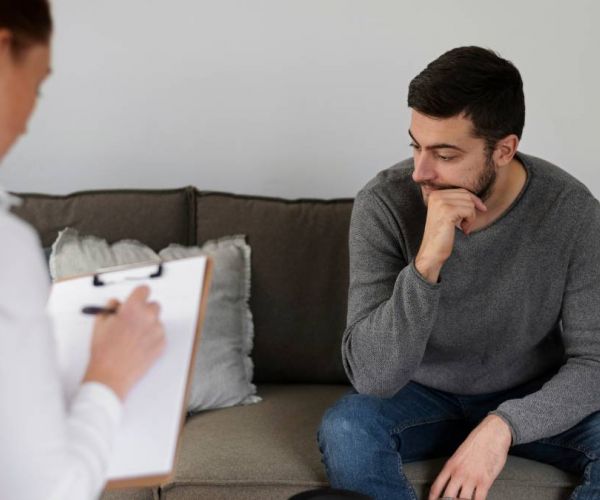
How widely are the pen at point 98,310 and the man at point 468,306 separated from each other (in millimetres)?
858

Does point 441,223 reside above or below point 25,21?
below

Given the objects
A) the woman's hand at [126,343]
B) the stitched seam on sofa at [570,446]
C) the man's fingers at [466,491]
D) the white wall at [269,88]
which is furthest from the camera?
the white wall at [269,88]

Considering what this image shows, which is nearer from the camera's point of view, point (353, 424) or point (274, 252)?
point (353, 424)

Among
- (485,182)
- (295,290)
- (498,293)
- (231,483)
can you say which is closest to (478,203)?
(485,182)

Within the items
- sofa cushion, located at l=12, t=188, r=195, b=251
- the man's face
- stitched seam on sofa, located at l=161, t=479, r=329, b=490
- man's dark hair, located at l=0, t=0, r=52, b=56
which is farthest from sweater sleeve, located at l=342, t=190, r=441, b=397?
man's dark hair, located at l=0, t=0, r=52, b=56

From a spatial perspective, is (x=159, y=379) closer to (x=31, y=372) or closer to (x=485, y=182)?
(x=31, y=372)

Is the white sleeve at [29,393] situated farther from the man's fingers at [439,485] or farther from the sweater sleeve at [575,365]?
the sweater sleeve at [575,365]

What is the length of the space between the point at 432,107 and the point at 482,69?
0.14 meters

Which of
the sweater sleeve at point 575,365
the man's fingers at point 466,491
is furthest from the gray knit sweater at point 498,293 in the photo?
the man's fingers at point 466,491

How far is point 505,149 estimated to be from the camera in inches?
77.4

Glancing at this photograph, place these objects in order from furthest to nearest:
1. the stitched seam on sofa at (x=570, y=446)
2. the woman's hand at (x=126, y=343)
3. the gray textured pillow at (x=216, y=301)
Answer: the gray textured pillow at (x=216, y=301) → the stitched seam on sofa at (x=570, y=446) → the woman's hand at (x=126, y=343)

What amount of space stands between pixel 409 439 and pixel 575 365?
38 centimetres

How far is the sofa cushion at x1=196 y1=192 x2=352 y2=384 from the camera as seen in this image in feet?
7.79

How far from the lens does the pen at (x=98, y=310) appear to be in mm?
1056
